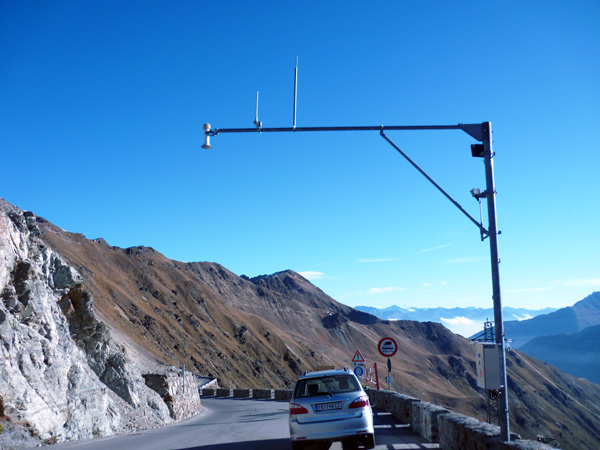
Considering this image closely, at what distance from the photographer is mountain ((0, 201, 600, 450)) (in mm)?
15719

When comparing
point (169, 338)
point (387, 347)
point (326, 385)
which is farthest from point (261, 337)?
point (326, 385)

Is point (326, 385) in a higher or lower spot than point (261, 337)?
lower

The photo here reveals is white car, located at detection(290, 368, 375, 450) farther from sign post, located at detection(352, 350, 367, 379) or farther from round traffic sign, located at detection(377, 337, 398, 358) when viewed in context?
sign post, located at detection(352, 350, 367, 379)

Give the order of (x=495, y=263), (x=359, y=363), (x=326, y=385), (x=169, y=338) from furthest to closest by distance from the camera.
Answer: (x=169, y=338) < (x=359, y=363) < (x=326, y=385) < (x=495, y=263)

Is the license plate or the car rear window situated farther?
the car rear window

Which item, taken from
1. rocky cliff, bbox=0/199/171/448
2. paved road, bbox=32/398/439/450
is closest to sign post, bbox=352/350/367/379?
paved road, bbox=32/398/439/450

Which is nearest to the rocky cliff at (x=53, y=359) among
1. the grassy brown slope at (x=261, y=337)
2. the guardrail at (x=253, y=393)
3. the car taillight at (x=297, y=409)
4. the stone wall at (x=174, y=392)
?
the stone wall at (x=174, y=392)

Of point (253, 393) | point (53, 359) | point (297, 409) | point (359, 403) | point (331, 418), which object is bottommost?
point (253, 393)

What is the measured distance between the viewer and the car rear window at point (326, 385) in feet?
32.5

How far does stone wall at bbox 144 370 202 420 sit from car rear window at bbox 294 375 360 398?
1574 cm

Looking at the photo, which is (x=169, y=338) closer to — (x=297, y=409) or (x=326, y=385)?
(x=326, y=385)

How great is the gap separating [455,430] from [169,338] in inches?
2692

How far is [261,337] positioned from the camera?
104188 millimetres

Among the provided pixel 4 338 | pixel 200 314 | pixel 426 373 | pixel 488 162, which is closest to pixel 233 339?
pixel 200 314
